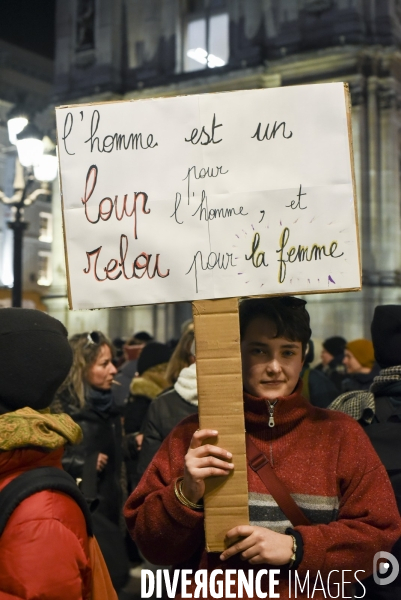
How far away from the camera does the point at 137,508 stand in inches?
97.3

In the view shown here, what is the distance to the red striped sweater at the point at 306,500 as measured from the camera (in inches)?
89.6

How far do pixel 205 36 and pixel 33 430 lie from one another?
21627 millimetres

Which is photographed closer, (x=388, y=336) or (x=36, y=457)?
(x=36, y=457)

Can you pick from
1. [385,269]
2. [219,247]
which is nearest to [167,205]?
[219,247]

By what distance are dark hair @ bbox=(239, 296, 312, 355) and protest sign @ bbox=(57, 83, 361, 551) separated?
11 cm

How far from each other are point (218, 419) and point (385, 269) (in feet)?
57.1

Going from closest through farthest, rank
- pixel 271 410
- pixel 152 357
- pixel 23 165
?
pixel 271 410
pixel 152 357
pixel 23 165

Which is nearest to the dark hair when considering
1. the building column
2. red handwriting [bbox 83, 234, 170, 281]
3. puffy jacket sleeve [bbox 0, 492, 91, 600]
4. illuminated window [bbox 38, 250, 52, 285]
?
red handwriting [bbox 83, 234, 170, 281]

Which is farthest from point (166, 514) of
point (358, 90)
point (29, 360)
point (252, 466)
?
point (358, 90)

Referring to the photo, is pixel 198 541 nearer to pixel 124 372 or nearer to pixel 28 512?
pixel 28 512

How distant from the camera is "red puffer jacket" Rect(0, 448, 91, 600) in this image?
179cm

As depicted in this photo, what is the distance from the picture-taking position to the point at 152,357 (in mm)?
6152

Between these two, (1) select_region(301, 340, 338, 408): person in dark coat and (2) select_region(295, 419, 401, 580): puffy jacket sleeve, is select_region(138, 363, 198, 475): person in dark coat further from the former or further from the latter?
(2) select_region(295, 419, 401, 580): puffy jacket sleeve

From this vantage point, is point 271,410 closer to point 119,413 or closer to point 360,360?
point 119,413
